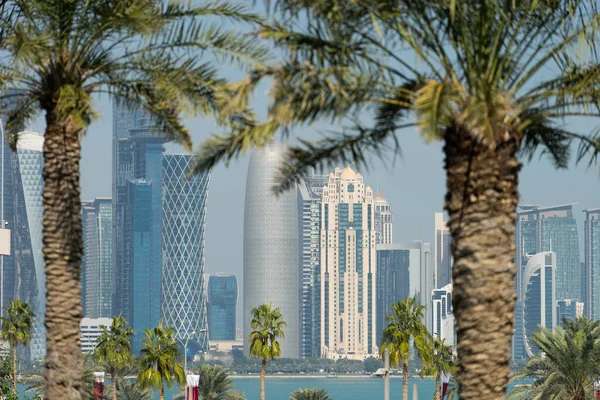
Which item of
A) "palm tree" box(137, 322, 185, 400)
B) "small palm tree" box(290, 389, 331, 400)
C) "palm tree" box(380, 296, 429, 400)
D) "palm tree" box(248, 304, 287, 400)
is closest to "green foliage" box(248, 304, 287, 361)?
"palm tree" box(248, 304, 287, 400)

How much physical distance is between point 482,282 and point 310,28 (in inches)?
144

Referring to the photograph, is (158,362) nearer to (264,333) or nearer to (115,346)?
(264,333)

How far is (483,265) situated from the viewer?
14.4 metres

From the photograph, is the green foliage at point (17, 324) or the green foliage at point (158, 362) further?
the green foliage at point (17, 324)

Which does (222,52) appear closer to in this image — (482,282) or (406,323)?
(482,282)

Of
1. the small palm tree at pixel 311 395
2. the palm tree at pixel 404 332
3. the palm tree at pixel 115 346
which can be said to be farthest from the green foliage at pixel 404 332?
the small palm tree at pixel 311 395

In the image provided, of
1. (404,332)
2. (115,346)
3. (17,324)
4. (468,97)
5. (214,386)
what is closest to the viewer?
(468,97)

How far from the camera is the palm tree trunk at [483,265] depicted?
14391 mm

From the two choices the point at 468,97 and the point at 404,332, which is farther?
the point at 404,332

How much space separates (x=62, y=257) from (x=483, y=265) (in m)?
6.46

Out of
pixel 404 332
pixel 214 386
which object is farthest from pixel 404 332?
pixel 214 386

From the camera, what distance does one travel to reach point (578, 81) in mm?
15617

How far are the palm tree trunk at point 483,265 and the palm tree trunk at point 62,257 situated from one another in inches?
231

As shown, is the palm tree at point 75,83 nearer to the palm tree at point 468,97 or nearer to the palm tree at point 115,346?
the palm tree at point 468,97
